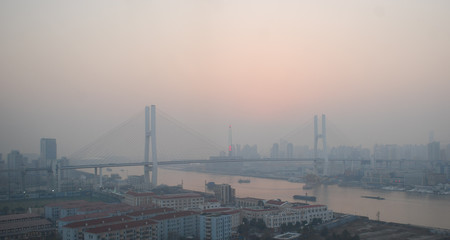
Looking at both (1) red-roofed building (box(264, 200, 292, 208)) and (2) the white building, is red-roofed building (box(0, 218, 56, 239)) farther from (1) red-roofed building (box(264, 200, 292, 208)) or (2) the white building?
(1) red-roofed building (box(264, 200, 292, 208))

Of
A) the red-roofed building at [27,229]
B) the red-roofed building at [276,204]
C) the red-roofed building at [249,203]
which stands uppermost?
the red-roofed building at [276,204]

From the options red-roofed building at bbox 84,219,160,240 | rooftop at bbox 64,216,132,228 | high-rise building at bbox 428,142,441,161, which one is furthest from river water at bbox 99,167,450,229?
high-rise building at bbox 428,142,441,161

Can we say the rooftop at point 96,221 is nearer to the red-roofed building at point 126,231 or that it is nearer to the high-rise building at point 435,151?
the red-roofed building at point 126,231

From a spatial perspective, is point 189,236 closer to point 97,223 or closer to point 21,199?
point 97,223

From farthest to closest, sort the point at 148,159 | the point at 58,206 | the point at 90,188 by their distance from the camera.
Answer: the point at 90,188, the point at 148,159, the point at 58,206

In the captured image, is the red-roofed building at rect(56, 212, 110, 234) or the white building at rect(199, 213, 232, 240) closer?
the white building at rect(199, 213, 232, 240)

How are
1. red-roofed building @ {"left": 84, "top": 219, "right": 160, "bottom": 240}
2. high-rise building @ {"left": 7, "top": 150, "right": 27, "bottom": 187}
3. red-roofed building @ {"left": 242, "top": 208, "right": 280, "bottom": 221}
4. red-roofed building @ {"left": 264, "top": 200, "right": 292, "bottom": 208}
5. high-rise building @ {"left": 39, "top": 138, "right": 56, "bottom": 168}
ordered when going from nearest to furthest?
red-roofed building @ {"left": 84, "top": 219, "right": 160, "bottom": 240} < red-roofed building @ {"left": 242, "top": 208, "right": 280, "bottom": 221} < red-roofed building @ {"left": 264, "top": 200, "right": 292, "bottom": 208} < high-rise building @ {"left": 7, "top": 150, "right": 27, "bottom": 187} < high-rise building @ {"left": 39, "top": 138, "right": 56, "bottom": 168}

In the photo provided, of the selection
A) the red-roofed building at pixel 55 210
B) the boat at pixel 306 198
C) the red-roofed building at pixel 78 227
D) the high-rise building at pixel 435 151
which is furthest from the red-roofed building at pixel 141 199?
the high-rise building at pixel 435 151

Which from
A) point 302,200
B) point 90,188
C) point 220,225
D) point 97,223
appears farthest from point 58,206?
point 302,200

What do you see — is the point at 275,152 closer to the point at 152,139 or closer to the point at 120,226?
the point at 152,139
